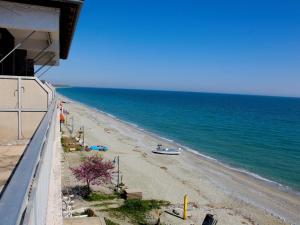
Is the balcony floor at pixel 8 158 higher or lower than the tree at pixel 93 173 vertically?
higher

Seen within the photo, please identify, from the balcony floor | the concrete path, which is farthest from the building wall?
the concrete path

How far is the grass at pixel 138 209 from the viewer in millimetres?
19348

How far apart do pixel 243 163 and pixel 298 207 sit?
1500 cm

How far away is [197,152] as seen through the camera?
46.2 m

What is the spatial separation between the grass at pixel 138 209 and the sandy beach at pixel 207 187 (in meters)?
1.58

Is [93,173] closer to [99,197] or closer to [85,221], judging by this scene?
[99,197]

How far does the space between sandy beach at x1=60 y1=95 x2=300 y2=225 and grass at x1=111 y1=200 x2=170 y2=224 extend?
158cm

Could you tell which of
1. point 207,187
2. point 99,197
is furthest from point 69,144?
point 207,187

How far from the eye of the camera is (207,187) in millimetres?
28328

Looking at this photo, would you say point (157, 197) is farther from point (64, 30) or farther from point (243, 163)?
point (243, 163)

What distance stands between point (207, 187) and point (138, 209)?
965cm

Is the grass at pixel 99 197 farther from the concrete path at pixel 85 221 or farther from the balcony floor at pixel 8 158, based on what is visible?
the balcony floor at pixel 8 158

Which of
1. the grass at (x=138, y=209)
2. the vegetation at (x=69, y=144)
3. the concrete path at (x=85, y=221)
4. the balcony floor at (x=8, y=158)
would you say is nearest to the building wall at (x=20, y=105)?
the balcony floor at (x=8, y=158)

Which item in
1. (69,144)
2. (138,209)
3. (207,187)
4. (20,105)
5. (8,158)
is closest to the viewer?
(8,158)
